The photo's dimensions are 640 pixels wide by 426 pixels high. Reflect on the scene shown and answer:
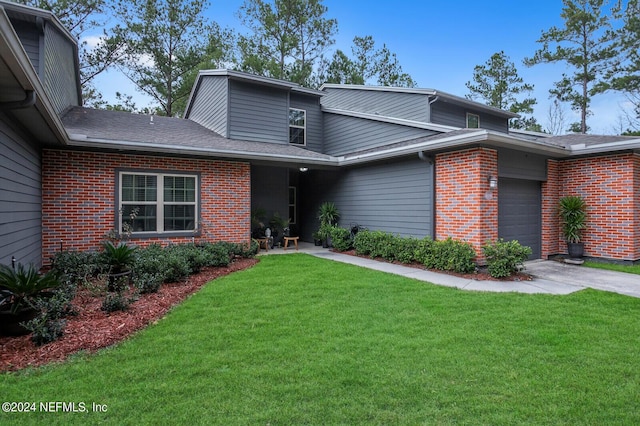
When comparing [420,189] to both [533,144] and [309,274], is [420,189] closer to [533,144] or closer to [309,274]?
[533,144]

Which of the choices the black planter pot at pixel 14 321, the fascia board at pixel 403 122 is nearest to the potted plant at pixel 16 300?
the black planter pot at pixel 14 321

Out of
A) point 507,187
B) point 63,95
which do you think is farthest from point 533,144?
point 63,95

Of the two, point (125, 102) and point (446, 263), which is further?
point (125, 102)

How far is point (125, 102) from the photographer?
2020cm

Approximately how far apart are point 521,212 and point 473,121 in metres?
5.97

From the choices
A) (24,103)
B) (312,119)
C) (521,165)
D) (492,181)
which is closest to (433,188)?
(492,181)

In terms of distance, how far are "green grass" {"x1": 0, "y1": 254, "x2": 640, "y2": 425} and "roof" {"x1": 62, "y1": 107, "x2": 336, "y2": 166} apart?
4.47 m

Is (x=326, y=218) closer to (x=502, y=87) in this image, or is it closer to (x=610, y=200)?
(x=610, y=200)

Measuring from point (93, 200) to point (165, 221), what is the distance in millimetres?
1547

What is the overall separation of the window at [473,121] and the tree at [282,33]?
11.8m

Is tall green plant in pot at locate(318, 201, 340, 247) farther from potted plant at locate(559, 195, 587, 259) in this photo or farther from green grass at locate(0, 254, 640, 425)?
green grass at locate(0, 254, 640, 425)

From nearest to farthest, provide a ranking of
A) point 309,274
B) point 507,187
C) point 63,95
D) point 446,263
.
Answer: point 309,274 → point 446,263 → point 507,187 → point 63,95

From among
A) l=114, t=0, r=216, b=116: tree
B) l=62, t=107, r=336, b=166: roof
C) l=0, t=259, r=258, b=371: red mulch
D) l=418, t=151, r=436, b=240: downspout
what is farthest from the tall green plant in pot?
l=114, t=0, r=216, b=116: tree

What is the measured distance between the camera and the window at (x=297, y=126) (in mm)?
13227
